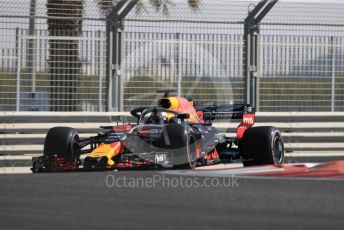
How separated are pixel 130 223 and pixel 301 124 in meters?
8.52

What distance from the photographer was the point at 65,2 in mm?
12734

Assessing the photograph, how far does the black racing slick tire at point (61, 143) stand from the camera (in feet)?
34.6

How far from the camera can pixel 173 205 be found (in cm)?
546

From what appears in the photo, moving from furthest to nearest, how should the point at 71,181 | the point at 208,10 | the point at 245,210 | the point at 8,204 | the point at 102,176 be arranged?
the point at 208,10, the point at 102,176, the point at 71,181, the point at 8,204, the point at 245,210

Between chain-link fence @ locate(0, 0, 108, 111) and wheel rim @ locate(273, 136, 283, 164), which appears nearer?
wheel rim @ locate(273, 136, 283, 164)

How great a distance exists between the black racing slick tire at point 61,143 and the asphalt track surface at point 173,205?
3.52 meters

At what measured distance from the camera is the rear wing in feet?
39.2

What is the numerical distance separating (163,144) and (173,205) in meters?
4.84

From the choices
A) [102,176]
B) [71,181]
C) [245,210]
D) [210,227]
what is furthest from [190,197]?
[102,176]

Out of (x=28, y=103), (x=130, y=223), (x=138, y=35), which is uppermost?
(x=138, y=35)

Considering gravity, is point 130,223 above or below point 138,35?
below

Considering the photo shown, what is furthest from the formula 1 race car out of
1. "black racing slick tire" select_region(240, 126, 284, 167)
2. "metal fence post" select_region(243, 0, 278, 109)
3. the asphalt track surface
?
the asphalt track surface

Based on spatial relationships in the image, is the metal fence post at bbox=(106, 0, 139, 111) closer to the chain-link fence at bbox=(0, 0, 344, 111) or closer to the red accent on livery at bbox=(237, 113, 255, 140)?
the chain-link fence at bbox=(0, 0, 344, 111)

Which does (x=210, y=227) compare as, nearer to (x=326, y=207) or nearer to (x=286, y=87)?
(x=326, y=207)
